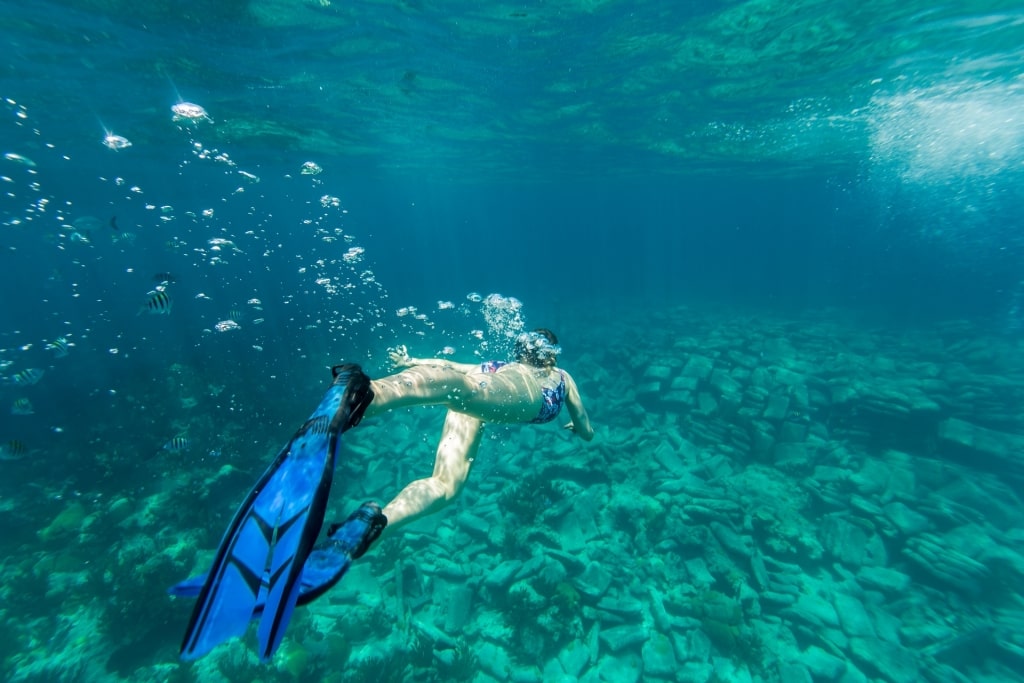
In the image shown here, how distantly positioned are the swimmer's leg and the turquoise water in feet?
9.66

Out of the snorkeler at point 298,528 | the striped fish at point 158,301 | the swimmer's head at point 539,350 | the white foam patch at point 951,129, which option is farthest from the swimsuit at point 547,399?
the white foam patch at point 951,129

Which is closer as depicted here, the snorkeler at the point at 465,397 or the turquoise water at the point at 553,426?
the snorkeler at the point at 465,397

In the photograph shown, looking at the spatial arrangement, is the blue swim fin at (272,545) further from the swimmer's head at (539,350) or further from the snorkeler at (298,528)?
the swimmer's head at (539,350)

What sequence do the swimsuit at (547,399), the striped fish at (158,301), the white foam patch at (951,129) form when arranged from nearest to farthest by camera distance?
the swimsuit at (547,399) < the striped fish at (158,301) < the white foam patch at (951,129)

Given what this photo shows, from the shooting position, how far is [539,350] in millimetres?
5734

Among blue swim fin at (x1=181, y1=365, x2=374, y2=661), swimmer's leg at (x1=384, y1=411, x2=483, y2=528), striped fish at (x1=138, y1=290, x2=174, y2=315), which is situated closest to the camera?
blue swim fin at (x1=181, y1=365, x2=374, y2=661)

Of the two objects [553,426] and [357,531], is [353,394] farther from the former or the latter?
[553,426]

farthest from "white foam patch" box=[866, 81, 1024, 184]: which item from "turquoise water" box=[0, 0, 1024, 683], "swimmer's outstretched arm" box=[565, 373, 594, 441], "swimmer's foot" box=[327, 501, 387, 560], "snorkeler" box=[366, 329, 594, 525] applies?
"swimmer's foot" box=[327, 501, 387, 560]

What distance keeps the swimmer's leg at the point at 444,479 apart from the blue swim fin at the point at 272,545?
2136mm

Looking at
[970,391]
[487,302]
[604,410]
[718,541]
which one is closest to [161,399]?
[604,410]

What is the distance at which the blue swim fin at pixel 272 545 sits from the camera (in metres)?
2.13

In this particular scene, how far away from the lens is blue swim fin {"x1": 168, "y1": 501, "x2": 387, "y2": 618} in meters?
2.39

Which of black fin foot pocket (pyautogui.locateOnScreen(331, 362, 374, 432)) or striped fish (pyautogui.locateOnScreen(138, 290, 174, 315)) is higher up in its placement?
striped fish (pyautogui.locateOnScreen(138, 290, 174, 315))

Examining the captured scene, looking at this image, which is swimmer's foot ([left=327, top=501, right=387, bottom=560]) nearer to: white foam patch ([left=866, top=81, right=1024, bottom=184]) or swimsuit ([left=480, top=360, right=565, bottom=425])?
swimsuit ([left=480, top=360, right=565, bottom=425])
